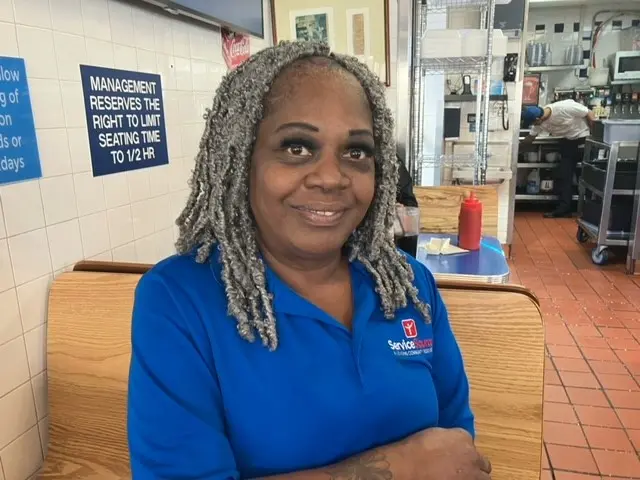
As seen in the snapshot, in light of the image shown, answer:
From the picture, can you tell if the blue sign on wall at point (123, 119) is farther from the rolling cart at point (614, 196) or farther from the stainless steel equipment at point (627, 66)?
the stainless steel equipment at point (627, 66)

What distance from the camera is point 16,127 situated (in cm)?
140

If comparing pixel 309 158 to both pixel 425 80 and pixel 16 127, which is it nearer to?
pixel 16 127

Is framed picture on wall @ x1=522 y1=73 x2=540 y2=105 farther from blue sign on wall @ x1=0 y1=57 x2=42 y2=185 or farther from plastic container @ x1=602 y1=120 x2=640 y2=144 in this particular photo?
blue sign on wall @ x1=0 y1=57 x2=42 y2=185

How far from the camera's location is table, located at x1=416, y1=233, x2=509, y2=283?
78.5 inches

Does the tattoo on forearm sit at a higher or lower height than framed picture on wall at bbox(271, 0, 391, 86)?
lower

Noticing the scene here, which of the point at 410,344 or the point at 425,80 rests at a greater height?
the point at 425,80

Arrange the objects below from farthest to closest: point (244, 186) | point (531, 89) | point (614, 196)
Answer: point (531, 89), point (614, 196), point (244, 186)

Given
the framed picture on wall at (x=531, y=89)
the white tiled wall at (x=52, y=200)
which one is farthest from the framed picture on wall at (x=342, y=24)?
the framed picture on wall at (x=531, y=89)

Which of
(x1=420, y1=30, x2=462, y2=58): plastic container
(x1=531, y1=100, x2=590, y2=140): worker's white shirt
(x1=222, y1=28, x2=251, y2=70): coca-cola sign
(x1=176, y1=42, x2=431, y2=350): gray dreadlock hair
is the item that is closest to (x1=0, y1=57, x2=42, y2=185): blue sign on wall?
(x1=176, y1=42, x2=431, y2=350): gray dreadlock hair

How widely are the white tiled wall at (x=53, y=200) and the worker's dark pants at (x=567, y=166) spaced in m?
6.09

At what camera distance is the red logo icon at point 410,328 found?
1052 millimetres

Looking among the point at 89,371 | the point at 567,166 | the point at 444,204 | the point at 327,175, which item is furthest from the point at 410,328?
the point at 567,166

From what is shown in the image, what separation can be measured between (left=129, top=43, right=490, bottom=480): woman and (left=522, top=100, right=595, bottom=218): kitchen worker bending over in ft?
19.0

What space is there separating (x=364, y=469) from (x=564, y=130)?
6.67 meters
